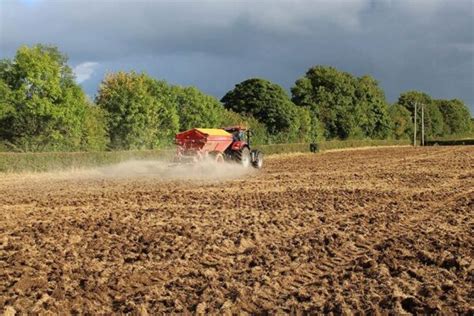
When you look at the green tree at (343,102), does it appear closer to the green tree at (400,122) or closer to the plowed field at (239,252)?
the green tree at (400,122)

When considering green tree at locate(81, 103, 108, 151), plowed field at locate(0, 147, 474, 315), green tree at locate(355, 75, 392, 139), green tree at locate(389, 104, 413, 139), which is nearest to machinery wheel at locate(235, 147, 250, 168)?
plowed field at locate(0, 147, 474, 315)

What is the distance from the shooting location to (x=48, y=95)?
104ft

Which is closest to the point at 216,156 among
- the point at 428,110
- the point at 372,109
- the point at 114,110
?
the point at 114,110

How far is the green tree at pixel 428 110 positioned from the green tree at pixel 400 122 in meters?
9.24

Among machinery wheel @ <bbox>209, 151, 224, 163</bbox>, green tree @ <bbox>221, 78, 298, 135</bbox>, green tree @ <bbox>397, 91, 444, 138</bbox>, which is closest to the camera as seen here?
machinery wheel @ <bbox>209, 151, 224, 163</bbox>

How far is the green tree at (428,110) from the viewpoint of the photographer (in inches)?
4747

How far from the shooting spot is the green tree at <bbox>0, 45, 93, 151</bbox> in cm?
3075

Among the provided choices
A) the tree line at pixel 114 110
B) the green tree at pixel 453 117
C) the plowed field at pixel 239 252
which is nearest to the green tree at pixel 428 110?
the green tree at pixel 453 117

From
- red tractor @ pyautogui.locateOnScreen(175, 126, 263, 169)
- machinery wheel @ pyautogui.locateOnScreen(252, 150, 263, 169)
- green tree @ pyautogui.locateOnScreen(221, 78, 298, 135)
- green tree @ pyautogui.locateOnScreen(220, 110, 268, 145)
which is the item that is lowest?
machinery wheel @ pyautogui.locateOnScreen(252, 150, 263, 169)

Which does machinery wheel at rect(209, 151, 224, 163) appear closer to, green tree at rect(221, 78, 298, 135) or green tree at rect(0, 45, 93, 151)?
green tree at rect(0, 45, 93, 151)

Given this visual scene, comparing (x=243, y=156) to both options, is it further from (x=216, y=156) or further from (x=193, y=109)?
(x=193, y=109)

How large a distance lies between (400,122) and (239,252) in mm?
99740

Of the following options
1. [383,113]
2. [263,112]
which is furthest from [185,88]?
[383,113]

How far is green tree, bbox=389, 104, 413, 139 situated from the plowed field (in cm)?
8840
